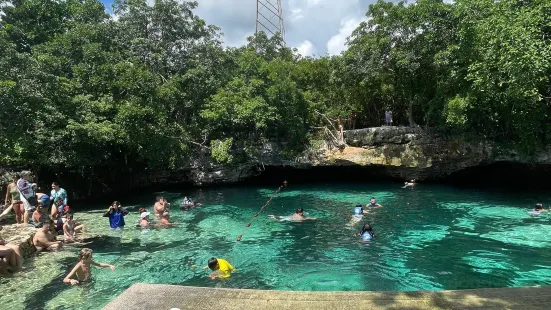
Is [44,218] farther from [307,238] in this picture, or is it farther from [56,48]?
[56,48]

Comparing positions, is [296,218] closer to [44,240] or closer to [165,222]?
[165,222]

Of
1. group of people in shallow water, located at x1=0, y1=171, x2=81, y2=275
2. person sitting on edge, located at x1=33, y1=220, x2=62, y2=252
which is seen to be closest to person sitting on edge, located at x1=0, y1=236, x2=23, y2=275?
group of people in shallow water, located at x1=0, y1=171, x2=81, y2=275

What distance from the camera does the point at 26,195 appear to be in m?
11.1

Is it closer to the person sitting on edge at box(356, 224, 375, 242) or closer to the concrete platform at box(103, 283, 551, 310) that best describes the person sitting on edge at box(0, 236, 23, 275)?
the concrete platform at box(103, 283, 551, 310)

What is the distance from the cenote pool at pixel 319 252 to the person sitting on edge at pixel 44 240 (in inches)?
15.1

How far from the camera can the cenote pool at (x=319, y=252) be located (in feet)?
27.9

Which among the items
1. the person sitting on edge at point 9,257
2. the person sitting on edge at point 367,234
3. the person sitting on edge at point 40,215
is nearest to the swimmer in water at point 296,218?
the person sitting on edge at point 367,234

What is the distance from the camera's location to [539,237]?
11812mm

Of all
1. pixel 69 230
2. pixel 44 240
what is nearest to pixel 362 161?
pixel 69 230

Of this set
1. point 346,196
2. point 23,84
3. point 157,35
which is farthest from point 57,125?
point 346,196

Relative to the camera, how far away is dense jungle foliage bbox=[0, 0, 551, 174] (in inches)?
609

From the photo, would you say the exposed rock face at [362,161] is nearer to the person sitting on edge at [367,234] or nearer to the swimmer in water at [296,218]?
the swimmer in water at [296,218]

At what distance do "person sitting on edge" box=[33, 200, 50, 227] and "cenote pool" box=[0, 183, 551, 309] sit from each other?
1.21 m

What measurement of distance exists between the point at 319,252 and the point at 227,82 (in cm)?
1682
